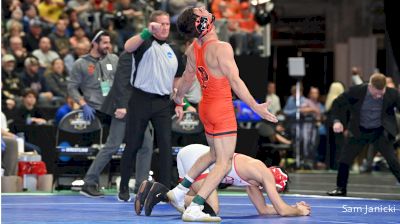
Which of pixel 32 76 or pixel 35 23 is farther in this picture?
pixel 35 23

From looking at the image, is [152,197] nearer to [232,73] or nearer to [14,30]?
[232,73]

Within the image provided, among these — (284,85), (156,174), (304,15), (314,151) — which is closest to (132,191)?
(156,174)

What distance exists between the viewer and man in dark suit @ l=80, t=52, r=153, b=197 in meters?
11.3

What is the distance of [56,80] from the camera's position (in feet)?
56.4

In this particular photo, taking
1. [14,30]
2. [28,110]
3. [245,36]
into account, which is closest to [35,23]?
[14,30]

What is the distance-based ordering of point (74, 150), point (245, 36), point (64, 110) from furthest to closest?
point (245, 36) → point (64, 110) → point (74, 150)

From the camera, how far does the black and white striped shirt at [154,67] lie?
35.0 ft

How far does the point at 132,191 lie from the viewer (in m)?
12.5

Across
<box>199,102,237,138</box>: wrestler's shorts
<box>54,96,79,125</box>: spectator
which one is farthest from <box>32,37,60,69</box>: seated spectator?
<box>199,102,237,138</box>: wrestler's shorts

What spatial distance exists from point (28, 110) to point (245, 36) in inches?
193

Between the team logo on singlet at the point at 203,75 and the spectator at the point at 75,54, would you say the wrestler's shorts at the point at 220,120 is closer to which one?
the team logo on singlet at the point at 203,75

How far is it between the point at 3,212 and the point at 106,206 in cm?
122

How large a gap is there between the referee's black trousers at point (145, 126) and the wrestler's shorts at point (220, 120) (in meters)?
2.03

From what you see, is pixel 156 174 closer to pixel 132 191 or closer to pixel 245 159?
pixel 132 191
